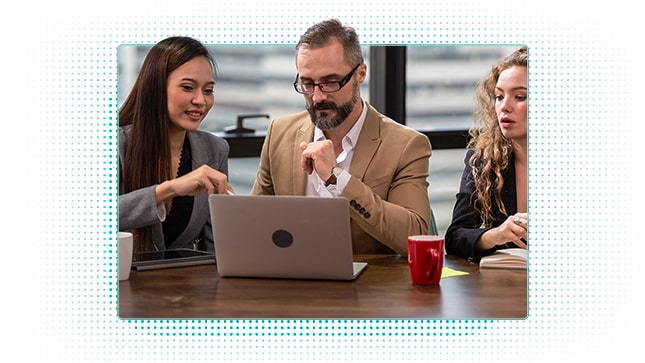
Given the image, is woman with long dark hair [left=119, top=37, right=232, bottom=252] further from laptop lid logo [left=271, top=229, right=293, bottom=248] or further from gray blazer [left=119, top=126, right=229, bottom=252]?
laptop lid logo [left=271, top=229, right=293, bottom=248]

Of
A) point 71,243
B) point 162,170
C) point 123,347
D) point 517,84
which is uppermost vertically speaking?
point 517,84

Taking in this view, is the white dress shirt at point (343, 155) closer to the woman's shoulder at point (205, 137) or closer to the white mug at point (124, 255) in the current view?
the woman's shoulder at point (205, 137)

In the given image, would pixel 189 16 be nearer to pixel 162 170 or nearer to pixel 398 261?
pixel 162 170

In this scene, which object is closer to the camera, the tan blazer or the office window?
the office window

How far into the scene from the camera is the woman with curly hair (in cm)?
266

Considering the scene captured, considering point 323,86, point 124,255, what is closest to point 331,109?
point 323,86

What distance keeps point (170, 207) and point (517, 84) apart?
0.96 metres

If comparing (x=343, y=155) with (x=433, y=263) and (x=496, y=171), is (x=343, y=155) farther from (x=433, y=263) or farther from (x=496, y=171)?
(x=433, y=263)

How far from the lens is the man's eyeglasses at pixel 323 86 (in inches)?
108

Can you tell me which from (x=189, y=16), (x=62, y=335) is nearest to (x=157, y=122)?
(x=189, y=16)

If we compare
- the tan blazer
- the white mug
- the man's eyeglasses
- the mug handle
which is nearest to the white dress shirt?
the tan blazer

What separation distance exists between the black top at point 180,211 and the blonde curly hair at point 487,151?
2.51 ft

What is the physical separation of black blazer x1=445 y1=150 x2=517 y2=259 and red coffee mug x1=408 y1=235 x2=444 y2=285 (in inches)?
10.8
